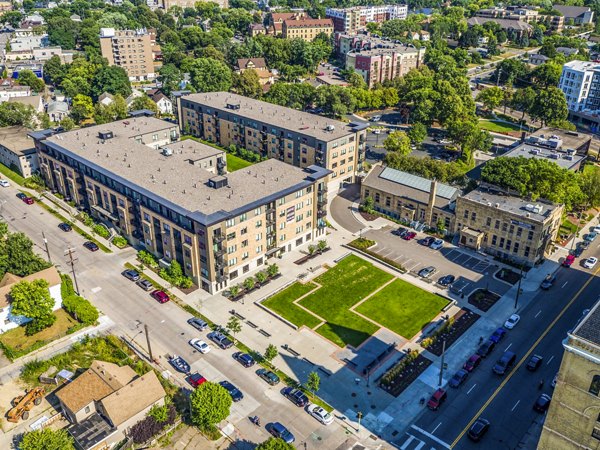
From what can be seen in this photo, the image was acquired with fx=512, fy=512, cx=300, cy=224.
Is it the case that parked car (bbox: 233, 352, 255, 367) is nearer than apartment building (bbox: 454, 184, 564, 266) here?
Yes

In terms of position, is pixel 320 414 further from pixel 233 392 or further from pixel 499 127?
pixel 499 127

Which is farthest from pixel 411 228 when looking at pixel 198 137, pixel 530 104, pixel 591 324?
pixel 530 104

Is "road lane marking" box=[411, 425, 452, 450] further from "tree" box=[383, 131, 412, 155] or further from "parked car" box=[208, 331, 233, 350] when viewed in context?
"tree" box=[383, 131, 412, 155]

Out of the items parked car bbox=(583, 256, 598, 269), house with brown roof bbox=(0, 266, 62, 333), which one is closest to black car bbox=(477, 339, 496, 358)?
parked car bbox=(583, 256, 598, 269)

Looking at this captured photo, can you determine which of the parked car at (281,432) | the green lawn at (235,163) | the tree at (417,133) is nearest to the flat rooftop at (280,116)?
the green lawn at (235,163)

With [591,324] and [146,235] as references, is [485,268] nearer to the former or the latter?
[591,324]

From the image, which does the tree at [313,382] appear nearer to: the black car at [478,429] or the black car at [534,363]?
the black car at [478,429]

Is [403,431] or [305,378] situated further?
[305,378]
